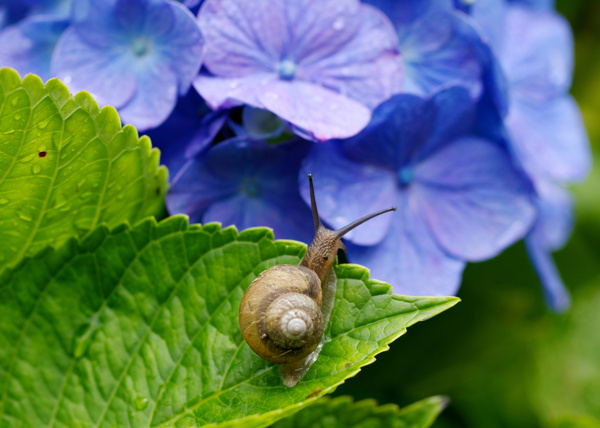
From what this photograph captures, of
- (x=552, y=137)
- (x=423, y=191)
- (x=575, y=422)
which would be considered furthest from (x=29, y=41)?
(x=575, y=422)

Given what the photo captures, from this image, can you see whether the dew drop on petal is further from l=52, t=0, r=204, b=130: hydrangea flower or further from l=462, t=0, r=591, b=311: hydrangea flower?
l=462, t=0, r=591, b=311: hydrangea flower

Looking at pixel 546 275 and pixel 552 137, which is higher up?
pixel 552 137

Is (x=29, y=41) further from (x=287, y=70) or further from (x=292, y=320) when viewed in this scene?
(x=292, y=320)

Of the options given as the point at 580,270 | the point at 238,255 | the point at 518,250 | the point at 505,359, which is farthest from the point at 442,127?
the point at 580,270

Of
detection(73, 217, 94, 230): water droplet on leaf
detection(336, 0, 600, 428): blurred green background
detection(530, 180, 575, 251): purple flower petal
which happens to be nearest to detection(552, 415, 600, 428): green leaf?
detection(336, 0, 600, 428): blurred green background

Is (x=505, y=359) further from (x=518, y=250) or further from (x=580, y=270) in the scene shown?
(x=580, y=270)
